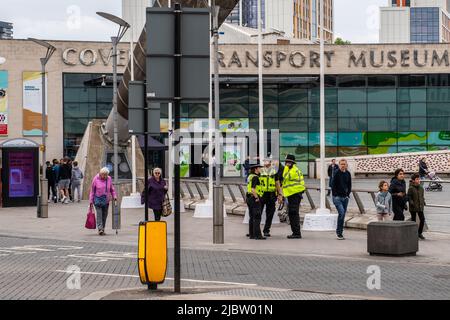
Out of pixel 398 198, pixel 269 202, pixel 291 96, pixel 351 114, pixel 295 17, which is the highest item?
pixel 295 17

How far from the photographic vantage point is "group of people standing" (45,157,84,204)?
37.1m

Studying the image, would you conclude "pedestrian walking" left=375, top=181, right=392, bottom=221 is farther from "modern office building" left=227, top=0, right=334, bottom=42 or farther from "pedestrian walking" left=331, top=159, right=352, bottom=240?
"modern office building" left=227, top=0, right=334, bottom=42

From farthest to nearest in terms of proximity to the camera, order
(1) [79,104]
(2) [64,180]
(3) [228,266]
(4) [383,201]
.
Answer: (1) [79,104]
(2) [64,180]
(4) [383,201]
(3) [228,266]

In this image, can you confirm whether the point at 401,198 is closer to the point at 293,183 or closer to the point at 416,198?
the point at 416,198

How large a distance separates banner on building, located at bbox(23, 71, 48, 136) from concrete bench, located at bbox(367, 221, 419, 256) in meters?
44.4

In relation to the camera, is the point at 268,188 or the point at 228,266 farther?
the point at 268,188

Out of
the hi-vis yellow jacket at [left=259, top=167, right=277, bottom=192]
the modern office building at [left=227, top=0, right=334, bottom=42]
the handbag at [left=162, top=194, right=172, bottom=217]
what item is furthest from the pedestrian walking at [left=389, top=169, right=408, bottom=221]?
the modern office building at [left=227, top=0, right=334, bottom=42]

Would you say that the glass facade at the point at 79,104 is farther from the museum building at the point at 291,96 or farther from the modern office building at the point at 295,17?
the modern office building at the point at 295,17

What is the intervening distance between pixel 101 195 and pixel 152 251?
1078 centimetres

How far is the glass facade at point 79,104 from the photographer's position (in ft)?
194

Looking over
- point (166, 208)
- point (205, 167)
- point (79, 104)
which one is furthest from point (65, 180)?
point (205, 167)

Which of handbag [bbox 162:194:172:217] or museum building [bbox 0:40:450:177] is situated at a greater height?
museum building [bbox 0:40:450:177]

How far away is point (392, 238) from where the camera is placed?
16469 mm

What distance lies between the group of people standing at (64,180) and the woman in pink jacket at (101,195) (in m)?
15.3
